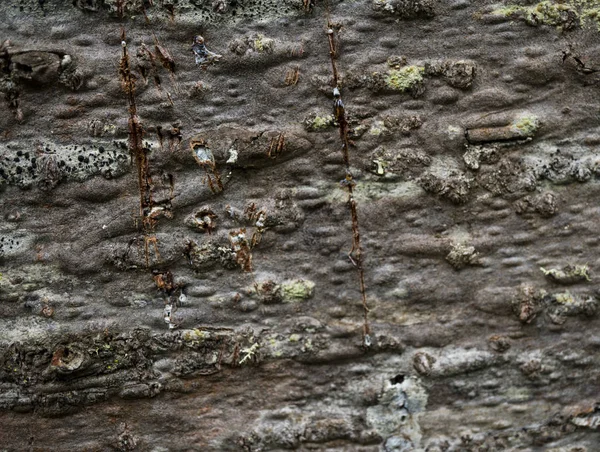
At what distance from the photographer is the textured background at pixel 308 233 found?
2.14 m

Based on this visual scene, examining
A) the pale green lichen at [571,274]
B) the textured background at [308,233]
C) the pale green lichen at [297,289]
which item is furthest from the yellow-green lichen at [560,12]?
the pale green lichen at [297,289]

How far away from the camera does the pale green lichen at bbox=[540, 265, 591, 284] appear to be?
6.95 feet

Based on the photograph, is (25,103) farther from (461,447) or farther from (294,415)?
(461,447)

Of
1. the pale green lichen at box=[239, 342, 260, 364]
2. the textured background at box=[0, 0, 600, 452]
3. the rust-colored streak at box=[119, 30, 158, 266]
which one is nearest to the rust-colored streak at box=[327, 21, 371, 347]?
the textured background at box=[0, 0, 600, 452]

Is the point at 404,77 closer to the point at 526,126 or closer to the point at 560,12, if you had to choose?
the point at 526,126

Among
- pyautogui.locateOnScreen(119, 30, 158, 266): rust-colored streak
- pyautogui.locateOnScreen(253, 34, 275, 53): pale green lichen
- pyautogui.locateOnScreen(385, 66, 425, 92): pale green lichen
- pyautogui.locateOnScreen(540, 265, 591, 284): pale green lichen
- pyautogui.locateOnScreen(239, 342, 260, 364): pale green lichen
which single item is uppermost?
pyautogui.locateOnScreen(253, 34, 275, 53): pale green lichen

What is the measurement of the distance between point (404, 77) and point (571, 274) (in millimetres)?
902

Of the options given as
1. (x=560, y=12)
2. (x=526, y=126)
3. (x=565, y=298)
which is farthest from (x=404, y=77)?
(x=565, y=298)

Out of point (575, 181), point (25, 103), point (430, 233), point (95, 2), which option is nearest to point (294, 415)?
point (430, 233)

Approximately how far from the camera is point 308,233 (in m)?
2.19

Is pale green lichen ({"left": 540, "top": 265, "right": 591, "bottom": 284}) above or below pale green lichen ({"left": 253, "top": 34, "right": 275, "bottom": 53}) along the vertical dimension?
below

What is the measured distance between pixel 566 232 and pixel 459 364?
23.4 inches

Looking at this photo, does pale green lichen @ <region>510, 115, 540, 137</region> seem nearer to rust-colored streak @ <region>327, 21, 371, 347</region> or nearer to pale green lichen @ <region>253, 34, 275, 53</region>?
rust-colored streak @ <region>327, 21, 371, 347</region>

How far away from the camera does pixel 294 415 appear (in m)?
2.16
